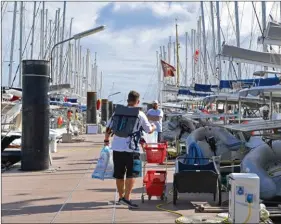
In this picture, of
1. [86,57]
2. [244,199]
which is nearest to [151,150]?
[244,199]

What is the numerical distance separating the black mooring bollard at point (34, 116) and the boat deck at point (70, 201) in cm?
38

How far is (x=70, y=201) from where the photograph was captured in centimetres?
830

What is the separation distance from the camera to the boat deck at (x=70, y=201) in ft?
23.4

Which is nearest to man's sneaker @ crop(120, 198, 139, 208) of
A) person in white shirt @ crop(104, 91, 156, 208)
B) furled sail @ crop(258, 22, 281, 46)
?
person in white shirt @ crop(104, 91, 156, 208)

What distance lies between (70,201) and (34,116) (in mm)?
4383

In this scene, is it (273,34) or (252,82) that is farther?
(252,82)

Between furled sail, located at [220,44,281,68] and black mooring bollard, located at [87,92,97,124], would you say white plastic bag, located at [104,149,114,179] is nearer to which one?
furled sail, located at [220,44,281,68]

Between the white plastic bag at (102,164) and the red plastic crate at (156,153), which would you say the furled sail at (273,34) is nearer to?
the red plastic crate at (156,153)

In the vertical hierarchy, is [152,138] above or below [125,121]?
below

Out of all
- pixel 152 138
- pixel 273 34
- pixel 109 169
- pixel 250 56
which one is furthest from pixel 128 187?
pixel 152 138

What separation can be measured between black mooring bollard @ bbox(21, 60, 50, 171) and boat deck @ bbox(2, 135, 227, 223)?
15.0 inches

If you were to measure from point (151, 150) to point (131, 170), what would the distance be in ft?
10.00

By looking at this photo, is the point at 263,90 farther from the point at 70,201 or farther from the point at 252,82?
the point at 252,82

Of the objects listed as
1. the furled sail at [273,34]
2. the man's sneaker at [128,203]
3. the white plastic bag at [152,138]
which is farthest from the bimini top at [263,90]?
the man's sneaker at [128,203]
